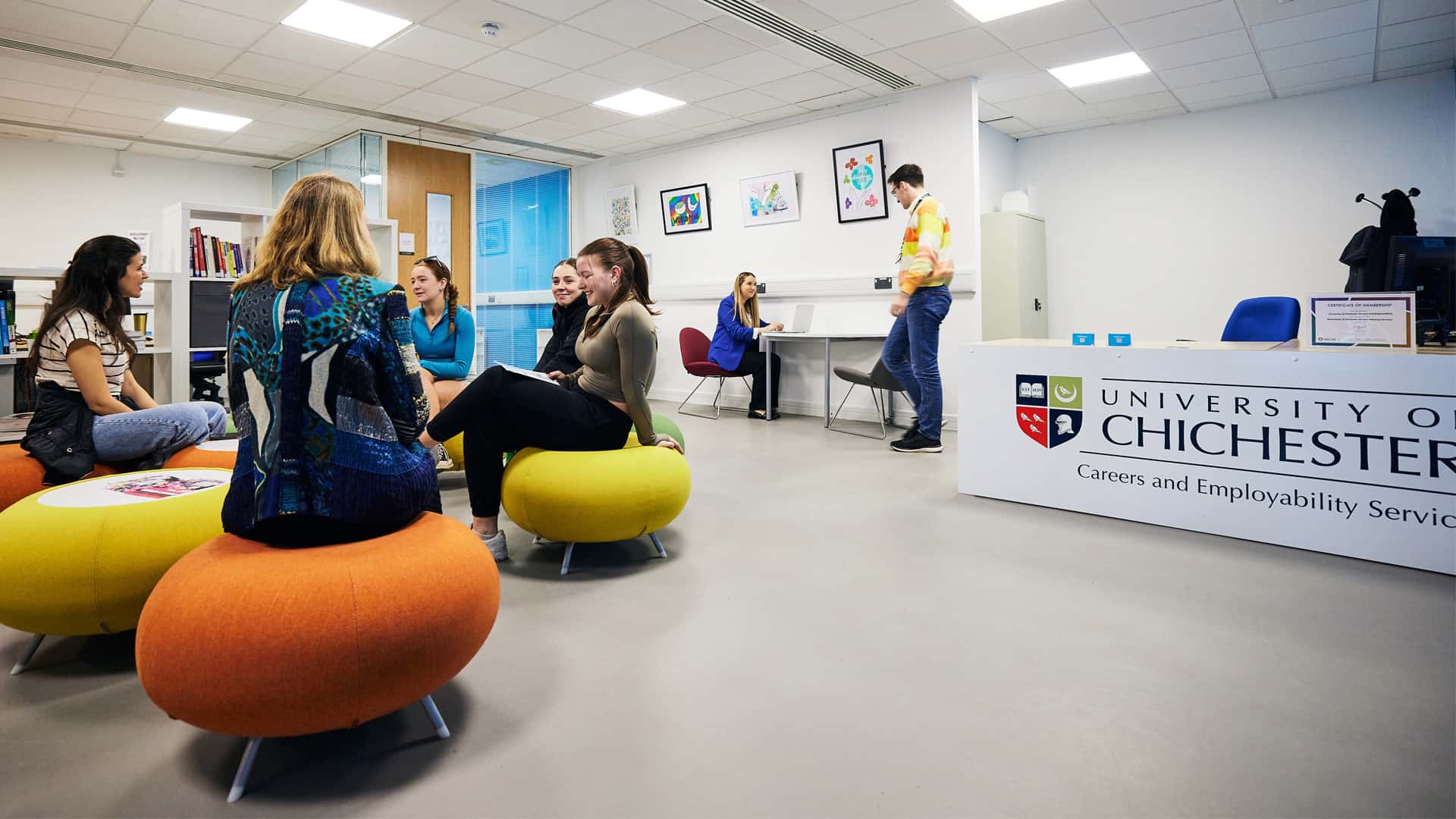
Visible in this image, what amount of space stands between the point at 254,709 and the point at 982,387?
318 cm

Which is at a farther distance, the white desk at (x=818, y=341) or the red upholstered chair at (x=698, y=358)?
the red upholstered chair at (x=698, y=358)

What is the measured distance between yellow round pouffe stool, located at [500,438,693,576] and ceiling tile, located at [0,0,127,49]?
15.1 feet

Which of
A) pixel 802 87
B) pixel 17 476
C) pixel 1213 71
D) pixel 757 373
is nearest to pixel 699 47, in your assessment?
pixel 802 87

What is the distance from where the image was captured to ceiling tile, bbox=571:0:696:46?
4.65 meters

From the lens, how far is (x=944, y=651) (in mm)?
2062

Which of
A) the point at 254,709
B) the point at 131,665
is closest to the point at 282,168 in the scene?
the point at 131,665

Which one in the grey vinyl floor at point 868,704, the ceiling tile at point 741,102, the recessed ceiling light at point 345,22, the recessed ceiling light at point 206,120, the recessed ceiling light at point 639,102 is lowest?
the grey vinyl floor at point 868,704

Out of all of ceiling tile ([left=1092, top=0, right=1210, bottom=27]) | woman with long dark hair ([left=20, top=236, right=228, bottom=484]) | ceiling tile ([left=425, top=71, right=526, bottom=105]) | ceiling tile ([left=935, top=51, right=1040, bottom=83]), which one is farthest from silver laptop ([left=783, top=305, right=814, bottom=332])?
woman with long dark hair ([left=20, top=236, right=228, bottom=484])

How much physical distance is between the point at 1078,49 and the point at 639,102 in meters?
3.48

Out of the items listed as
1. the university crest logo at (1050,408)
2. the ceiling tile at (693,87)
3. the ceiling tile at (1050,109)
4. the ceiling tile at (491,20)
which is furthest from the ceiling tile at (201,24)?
the ceiling tile at (1050,109)

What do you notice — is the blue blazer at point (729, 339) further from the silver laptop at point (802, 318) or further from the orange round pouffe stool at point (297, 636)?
the orange round pouffe stool at point (297, 636)

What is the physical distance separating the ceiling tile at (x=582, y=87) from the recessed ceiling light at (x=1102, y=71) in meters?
3.38

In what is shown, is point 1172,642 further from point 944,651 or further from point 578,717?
point 578,717

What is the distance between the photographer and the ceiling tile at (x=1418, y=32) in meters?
4.89
